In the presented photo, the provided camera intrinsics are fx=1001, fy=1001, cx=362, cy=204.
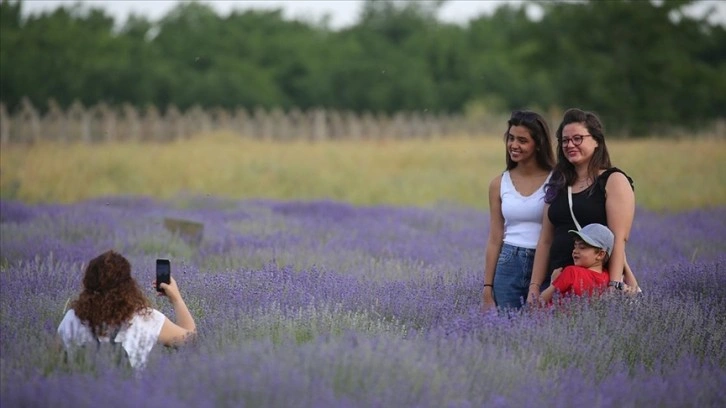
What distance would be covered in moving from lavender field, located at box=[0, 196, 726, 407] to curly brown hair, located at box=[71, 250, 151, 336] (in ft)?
0.72

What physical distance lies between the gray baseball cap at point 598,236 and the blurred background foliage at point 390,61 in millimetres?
31420

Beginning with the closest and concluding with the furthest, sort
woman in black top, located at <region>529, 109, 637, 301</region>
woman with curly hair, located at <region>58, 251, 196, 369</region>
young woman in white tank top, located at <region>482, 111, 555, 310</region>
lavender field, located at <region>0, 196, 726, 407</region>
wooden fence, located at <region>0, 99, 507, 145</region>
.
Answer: lavender field, located at <region>0, 196, 726, 407</region>
woman with curly hair, located at <region>58, 251, 196, 369</region>
woman in black top, located at <region>529, 109, 637, 301</region>
young woman in white tank top, located at <region>482, 111, 555, 310</region>
wooden fence, located at <region>0, 99, 507, 145</region>

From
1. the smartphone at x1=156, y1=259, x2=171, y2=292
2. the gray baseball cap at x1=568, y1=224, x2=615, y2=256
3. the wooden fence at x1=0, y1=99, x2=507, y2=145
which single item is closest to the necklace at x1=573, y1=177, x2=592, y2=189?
the gray baseball cap at x1=568, y1=224, x2=615, y2=256

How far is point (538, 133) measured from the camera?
550 cm

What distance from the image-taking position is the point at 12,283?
6.40 m

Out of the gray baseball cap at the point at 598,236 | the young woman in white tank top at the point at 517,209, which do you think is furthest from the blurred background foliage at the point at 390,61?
the gray baseball cap at the point at 598,236

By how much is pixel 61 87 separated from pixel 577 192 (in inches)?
1557

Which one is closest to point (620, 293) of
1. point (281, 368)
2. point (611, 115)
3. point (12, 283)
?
point (281, 368)

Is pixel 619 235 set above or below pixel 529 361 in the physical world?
above

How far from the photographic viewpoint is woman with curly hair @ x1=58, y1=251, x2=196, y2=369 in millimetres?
4395

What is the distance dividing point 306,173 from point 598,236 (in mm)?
15504

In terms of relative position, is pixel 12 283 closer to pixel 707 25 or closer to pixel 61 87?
pixel 61 87

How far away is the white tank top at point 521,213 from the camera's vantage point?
18.2 feet

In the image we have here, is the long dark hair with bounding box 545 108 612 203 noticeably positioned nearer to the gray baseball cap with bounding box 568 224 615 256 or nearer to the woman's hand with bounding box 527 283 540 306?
the gray baseball cap with bounding box 568 224 615 256
